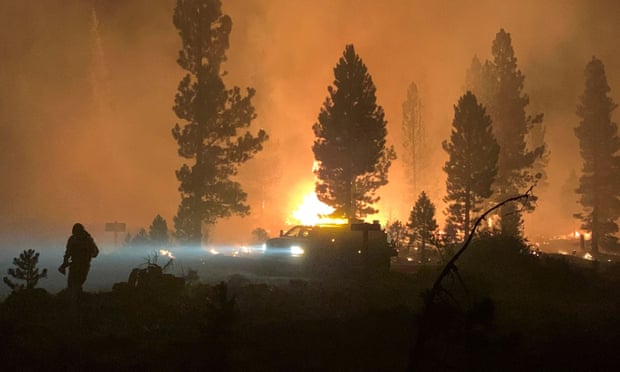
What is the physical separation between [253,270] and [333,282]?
620 centimetres

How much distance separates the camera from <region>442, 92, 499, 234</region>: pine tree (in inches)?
1421

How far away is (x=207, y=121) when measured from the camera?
34781 millimetres

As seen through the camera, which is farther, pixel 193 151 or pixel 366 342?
pixel 193 151

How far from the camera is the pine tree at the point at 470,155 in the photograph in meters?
36.1

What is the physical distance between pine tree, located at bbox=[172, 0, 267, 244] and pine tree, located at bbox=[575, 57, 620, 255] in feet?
102

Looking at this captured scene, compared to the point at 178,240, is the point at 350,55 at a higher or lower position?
higher

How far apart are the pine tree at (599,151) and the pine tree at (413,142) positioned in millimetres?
27428

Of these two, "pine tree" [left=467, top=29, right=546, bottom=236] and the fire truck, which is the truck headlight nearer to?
the fire truck

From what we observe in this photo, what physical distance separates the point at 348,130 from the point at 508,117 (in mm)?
17524

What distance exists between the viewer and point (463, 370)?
31.8 ft

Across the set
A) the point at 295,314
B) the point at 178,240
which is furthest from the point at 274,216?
the point at 295,314

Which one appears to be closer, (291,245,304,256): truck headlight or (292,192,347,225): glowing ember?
(291,245,304,256): truck headlight

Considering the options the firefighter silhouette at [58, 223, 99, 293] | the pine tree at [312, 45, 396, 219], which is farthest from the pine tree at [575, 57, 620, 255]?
the firefighter silhouette at [58, 223, 99, 293]

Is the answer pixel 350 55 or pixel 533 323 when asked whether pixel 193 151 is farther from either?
pixel 533 323
